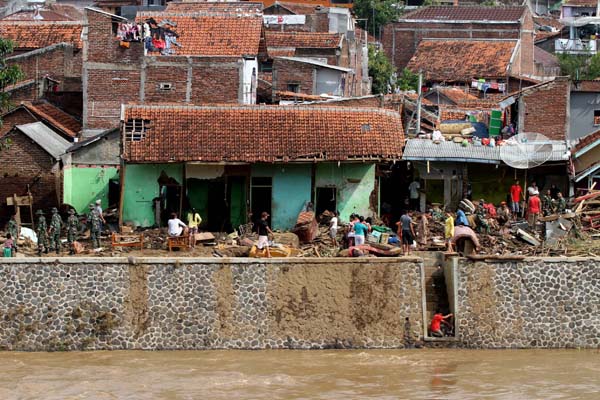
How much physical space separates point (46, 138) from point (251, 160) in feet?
22.3

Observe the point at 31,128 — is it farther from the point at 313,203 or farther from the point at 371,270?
the point at 371,270

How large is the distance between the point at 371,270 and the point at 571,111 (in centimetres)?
1097

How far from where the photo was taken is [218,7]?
4291 cm

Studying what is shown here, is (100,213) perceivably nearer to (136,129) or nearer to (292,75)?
(136,129)

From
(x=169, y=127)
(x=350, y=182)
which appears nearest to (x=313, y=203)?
(x=350, y=182)

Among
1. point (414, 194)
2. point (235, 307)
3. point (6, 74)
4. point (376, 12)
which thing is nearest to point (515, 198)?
point (414, 194)

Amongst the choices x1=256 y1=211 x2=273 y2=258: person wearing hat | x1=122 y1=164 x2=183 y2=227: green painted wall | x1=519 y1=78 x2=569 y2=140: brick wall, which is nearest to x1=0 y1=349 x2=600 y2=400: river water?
x1=256 y1=211 x2=273 y2=258: person wearing hat

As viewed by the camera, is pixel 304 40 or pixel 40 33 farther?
pixel 304 40

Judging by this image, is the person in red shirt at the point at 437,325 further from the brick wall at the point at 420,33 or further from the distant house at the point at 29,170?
the brick wall at the point at 420,33

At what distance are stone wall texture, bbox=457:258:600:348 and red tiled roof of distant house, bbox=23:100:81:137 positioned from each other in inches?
573

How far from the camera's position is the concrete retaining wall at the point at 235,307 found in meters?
26.9

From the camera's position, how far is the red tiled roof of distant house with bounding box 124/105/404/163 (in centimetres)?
3184

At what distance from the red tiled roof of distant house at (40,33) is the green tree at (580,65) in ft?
67.6

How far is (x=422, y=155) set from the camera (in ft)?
109
